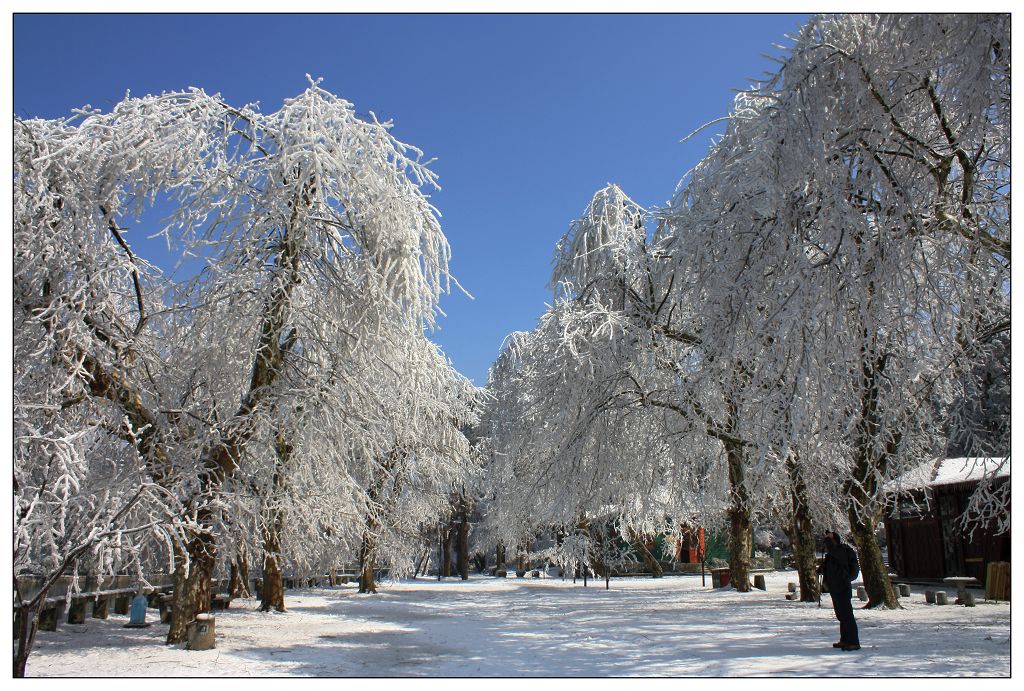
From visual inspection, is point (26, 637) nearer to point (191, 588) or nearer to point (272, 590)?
point (191, 588)

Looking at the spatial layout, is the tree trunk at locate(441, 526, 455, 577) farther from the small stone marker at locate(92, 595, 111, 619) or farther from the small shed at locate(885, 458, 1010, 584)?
the small stone marker at locate(92, 595, 111, 619)

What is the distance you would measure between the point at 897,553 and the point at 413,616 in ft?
42.7

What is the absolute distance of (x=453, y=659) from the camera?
28.6 feet

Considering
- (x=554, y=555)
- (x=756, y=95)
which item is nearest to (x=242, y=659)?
(x=756, y=95)

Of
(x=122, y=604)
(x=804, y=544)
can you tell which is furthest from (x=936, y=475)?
(x=122, y=604)

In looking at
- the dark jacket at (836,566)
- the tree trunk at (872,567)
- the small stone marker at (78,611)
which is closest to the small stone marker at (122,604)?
the small stone marker at (78,611)

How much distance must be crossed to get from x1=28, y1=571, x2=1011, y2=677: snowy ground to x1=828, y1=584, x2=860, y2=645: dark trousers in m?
0.20

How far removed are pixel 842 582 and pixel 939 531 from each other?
13.1 metres

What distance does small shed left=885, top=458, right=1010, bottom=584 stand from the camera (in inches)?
644

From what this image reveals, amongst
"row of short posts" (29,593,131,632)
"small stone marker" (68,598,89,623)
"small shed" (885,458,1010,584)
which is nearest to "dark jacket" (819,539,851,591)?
"small shed" (885,458,1010,584)

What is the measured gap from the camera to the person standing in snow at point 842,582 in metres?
8.01

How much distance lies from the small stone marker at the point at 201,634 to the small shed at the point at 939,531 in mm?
11385

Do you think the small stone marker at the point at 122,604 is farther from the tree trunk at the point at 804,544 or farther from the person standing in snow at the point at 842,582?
the person standing in snow at the point at 842,582

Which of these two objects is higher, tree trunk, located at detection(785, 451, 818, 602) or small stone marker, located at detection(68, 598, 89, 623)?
tree trunk, located at detection(785, 451, 818, 602)
